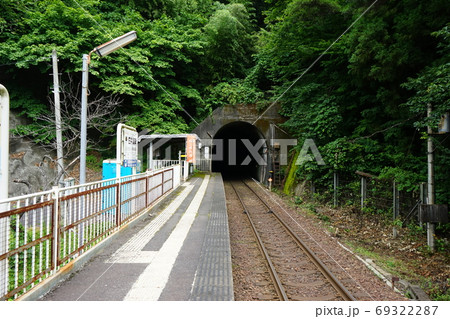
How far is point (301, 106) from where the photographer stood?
49.2 ft

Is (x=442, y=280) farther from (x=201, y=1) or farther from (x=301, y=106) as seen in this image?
(x=201, y=1)

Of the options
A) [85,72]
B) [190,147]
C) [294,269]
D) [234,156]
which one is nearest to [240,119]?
[190,147]

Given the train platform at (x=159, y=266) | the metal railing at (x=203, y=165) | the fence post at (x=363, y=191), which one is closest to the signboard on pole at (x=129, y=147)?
the train platform at (x=159, y=266)

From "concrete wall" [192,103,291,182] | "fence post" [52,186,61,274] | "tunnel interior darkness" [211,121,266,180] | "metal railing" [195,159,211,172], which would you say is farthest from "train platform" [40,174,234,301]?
"tunnel interior darkness" [211,121,266,180]

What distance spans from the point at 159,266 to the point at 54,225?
5.32ft

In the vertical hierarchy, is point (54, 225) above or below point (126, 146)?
below

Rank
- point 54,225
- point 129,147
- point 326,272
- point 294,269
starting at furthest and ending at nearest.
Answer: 1. point 129,147
2. point 294,269
3. point 326,272
4. point 54,225

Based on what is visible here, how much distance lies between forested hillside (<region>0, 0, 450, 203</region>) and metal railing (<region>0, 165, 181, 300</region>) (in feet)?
24.0

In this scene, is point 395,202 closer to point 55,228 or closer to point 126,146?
point 126,146

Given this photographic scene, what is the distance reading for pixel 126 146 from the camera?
6.72 meters

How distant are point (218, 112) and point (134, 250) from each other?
16876mm

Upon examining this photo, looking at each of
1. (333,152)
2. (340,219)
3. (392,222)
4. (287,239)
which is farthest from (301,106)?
(287,239)

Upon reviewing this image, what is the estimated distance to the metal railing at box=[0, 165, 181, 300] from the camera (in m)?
2.91

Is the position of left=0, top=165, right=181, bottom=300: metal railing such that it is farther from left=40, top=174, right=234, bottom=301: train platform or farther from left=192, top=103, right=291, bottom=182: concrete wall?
left=192, top=103, right=291, bottom=182: concrete wall
